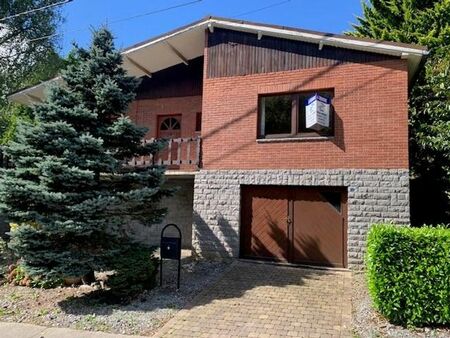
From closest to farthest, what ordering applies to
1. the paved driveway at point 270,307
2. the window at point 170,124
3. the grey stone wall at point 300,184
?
the paved driveway at point 270,307 < the grey stone wall at point 300,184 < the window at point 170,124

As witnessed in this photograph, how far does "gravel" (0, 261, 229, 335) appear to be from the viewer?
617cm

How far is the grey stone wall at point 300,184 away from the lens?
947 cm

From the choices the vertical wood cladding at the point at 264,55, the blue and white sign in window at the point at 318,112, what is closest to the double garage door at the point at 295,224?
the blue and white sign in window at the point at 318,112

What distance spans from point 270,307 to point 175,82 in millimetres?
9069

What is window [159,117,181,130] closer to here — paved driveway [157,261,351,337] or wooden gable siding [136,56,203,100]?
wooden gable siding [136,56,203,100]

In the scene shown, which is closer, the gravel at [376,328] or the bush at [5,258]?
the gravel at [376,328]

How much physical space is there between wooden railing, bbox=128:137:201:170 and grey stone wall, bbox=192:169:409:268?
23.1 inches

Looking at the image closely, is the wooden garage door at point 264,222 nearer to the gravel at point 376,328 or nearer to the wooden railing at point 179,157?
the wooden railing at point 179,157

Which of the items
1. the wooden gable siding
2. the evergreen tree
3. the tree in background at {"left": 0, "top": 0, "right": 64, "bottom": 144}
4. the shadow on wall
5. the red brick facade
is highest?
the tree in background at {"left": 0, "top": 0, "right": 64, "bottom": 144}

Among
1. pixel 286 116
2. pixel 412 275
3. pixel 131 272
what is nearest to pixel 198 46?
pixel 286 116

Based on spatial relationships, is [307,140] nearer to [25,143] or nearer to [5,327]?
[25,143]

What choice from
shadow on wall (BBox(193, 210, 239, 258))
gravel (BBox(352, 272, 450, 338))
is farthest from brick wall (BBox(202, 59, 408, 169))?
gravel (BBox(352, 272, 450, 338))

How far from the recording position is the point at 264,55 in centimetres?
1104

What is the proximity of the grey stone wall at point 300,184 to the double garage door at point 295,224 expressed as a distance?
0.90 feet
